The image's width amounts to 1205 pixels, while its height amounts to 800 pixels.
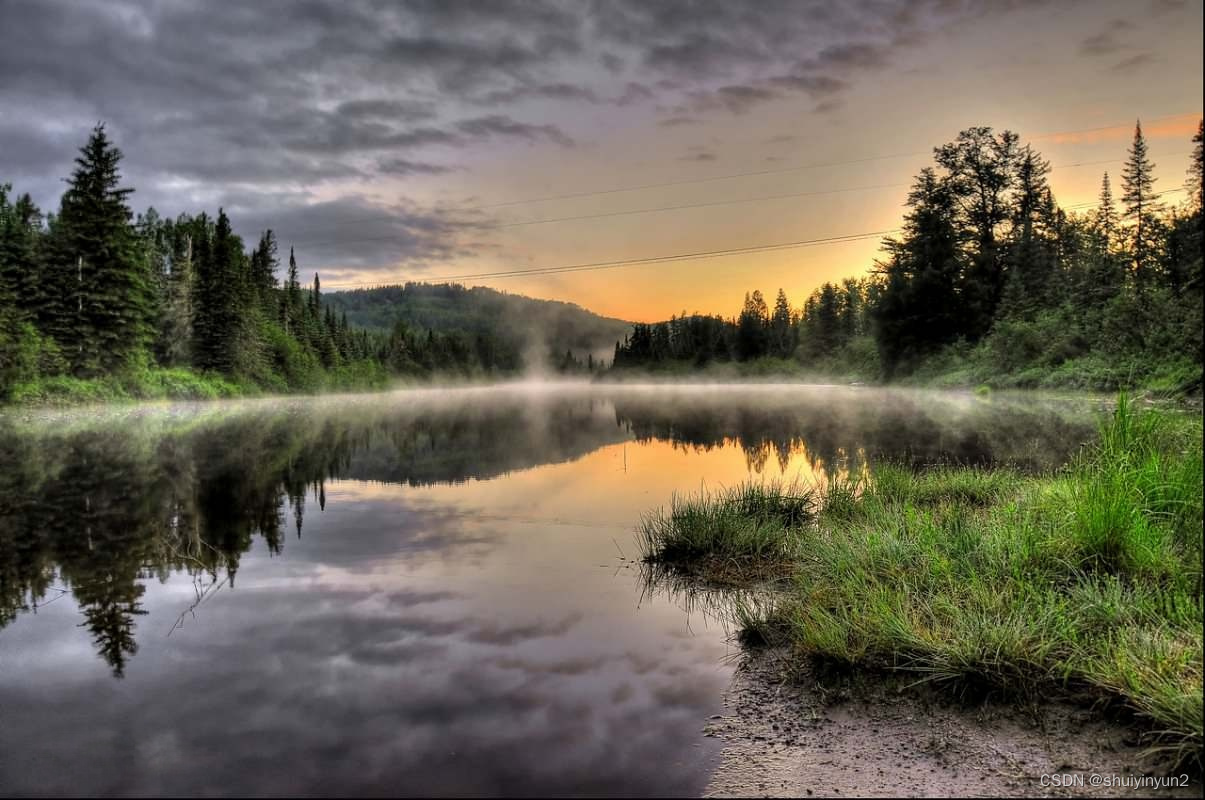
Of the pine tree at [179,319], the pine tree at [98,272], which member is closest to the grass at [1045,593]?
the pine tree at [98,272]

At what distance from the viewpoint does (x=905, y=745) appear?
15.1 ft

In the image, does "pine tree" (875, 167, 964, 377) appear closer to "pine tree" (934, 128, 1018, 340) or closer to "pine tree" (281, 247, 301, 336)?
"pine tree" (934, 128, 1018, 340)

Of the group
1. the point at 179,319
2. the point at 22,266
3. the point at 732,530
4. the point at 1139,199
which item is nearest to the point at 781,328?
the point at 1139,199

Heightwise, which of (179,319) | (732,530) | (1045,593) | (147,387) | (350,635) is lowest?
(350,635)

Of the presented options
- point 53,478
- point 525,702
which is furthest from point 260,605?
point 53,478

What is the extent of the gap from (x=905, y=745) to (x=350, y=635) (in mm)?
5333

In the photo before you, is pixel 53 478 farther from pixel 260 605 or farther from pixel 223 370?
pixel 223 370

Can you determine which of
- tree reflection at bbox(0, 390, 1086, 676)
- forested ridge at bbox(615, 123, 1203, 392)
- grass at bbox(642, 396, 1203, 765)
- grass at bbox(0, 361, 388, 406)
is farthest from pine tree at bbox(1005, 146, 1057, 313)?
grass at bbox(0, 361, 388, 406)

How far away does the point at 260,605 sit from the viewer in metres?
8.23

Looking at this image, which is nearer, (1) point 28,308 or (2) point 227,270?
(1) point 28,308

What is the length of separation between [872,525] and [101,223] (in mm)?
58404

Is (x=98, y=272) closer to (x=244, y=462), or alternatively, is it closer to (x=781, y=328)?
(x=244, y=462)

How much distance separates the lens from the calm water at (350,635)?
4715mm

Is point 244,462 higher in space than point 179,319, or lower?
lower
